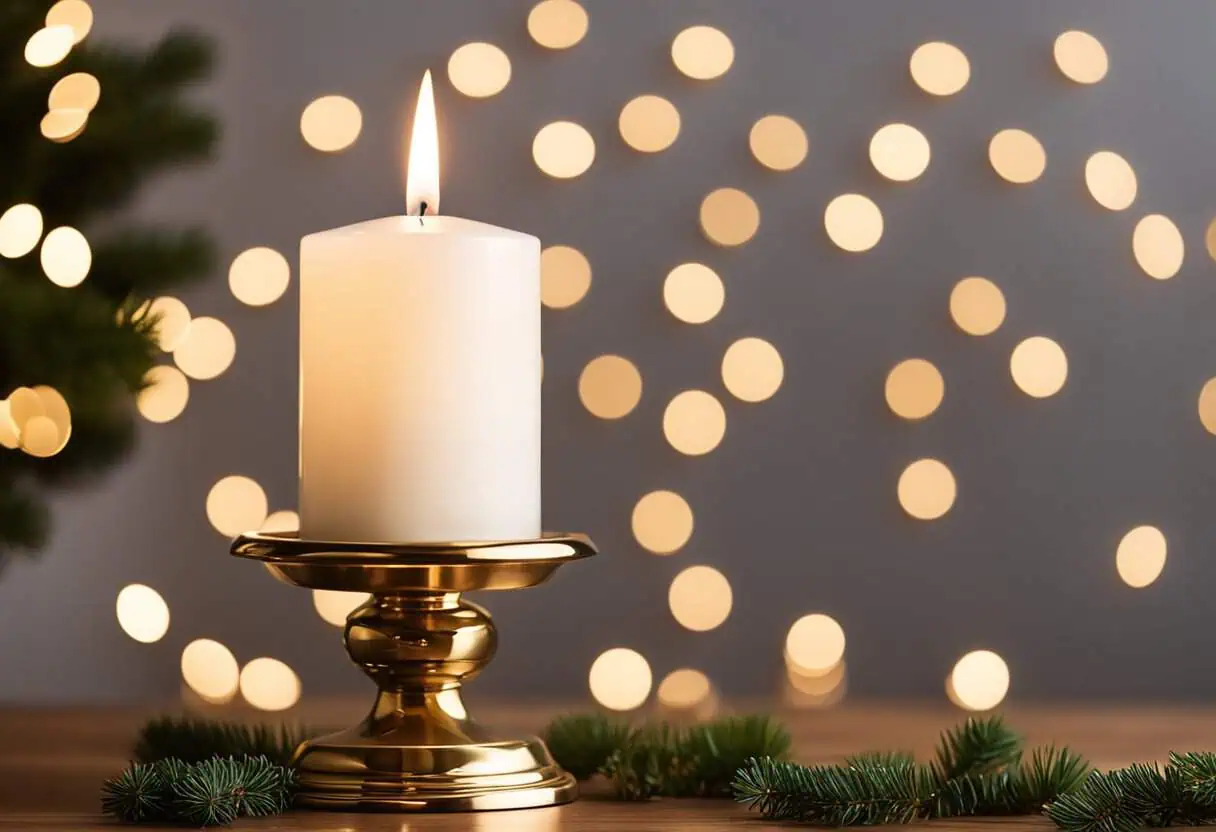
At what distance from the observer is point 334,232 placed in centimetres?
55

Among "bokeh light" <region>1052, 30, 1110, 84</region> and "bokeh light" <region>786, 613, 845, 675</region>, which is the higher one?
"bokeh light" <region>1052, 30, 1110, 84</region>

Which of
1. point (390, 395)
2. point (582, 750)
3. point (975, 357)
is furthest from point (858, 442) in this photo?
point (390, 395)

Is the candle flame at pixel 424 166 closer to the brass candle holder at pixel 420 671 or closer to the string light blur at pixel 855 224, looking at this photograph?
the brass candle holder at pixel 420 671

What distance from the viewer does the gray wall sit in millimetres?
1118

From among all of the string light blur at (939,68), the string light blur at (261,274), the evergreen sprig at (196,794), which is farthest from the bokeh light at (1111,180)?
the evergreen sprig at (196,794)

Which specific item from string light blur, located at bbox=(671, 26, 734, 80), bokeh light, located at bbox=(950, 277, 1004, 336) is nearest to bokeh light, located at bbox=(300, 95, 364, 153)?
string light blur, located at bbox=(671, 26, 734, 80)

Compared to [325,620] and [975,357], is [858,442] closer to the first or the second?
[975,357]

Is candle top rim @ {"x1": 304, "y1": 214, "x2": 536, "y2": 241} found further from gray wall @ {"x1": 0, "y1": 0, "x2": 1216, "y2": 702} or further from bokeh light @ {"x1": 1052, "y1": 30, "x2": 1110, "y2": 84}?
bokeh light @ {"x1": 1052, "y1": 30, "x2": 1110, "y2": 84}

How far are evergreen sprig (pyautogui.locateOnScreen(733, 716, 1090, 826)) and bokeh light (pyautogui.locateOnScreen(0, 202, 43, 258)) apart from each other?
49 cm

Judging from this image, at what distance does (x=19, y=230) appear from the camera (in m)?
0.81

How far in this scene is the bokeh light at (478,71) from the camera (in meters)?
1.13

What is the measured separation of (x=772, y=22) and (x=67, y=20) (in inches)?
20.0

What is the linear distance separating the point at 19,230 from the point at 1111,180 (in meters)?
0.77

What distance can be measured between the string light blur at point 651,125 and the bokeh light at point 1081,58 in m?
0.29
